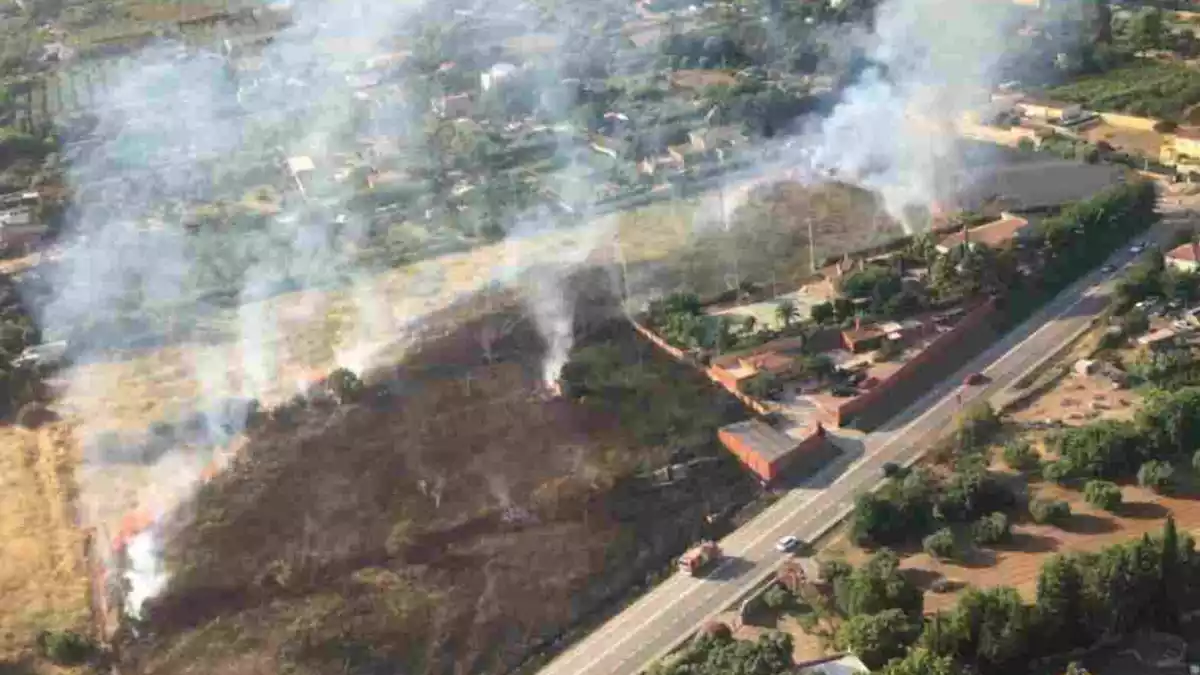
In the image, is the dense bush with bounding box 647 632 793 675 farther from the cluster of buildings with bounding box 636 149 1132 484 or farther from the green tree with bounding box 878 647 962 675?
the cluster of buildings with bounding box 636 149 1132 484

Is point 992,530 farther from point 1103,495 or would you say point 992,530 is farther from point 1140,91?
point 1140,91

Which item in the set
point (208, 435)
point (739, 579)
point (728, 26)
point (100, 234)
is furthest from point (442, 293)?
point (728, 26)

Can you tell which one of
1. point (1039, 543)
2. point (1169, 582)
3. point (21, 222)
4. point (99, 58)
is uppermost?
point (99, 58)

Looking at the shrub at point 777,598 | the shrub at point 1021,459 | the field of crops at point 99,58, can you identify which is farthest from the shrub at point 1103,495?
the field of crops at point 99,58

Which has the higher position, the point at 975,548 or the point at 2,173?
the point at 2,173

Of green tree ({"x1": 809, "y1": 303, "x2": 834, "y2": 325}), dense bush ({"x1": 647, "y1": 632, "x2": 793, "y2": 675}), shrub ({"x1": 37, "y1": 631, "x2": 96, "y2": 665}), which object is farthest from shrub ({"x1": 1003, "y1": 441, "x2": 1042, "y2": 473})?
shrub ({"x1": 37, "y1": 631, "x2": 96, "y2": 665})

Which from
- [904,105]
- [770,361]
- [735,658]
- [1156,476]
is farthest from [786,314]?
[904,105]

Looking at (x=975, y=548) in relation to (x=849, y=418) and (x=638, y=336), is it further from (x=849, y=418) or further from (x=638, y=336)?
(x=638, y=336)
